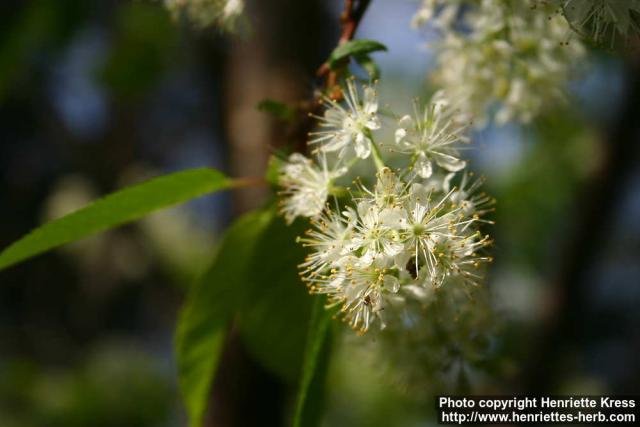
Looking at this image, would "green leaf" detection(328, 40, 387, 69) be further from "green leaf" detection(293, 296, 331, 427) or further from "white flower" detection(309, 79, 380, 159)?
"green leaf" detection(293, 296, 331, 427)

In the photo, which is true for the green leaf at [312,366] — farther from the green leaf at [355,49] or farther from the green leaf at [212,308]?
the green leaf at [355,49]

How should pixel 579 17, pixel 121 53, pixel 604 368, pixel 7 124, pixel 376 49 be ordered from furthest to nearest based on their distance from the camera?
pixel 7 124
pixel 604 368
pixel 121 53
pixel 376 49
pixel 579 17

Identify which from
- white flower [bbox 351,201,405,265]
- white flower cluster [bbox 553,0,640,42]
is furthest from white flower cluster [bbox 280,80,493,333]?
white flower cluster [bbox 553,0,640,42]

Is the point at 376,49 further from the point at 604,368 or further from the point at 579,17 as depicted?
the point at 604,368

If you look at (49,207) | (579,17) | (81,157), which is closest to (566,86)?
(579,17)

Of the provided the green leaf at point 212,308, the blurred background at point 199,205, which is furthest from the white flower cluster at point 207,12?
the green leaf at point 212,308

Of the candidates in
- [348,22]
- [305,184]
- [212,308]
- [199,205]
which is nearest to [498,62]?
[348,22]

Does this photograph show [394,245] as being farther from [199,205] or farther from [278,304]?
[199,205]
